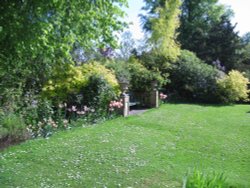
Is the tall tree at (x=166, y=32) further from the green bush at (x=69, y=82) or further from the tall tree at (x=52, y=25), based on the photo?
the tall tree at (x=52, y=25)

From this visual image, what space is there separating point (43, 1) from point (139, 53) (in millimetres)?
12464

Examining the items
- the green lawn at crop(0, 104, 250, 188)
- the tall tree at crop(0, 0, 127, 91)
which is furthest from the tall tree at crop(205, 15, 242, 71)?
the tall tree at crop(0, 0, 127, 91)

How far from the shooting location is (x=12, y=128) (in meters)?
8.41

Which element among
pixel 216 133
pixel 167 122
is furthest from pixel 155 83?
pixel 216 133

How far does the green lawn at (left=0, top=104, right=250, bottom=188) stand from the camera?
563 centimetres

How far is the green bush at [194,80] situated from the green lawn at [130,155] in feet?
19.0

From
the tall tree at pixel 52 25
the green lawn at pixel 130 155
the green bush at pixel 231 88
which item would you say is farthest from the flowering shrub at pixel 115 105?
the green bush at pixel 231 88

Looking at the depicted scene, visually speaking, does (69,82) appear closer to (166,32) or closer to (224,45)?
(166,32)

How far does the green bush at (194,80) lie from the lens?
16406 millimetres

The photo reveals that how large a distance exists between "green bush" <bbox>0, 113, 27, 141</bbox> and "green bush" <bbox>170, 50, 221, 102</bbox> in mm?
9517

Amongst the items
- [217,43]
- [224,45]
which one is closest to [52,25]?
[224,45]

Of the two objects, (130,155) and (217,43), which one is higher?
(217,43)

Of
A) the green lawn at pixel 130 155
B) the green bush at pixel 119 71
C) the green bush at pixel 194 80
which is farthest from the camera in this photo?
the green bush at pixel 194 80

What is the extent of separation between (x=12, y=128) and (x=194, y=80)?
10253mm
